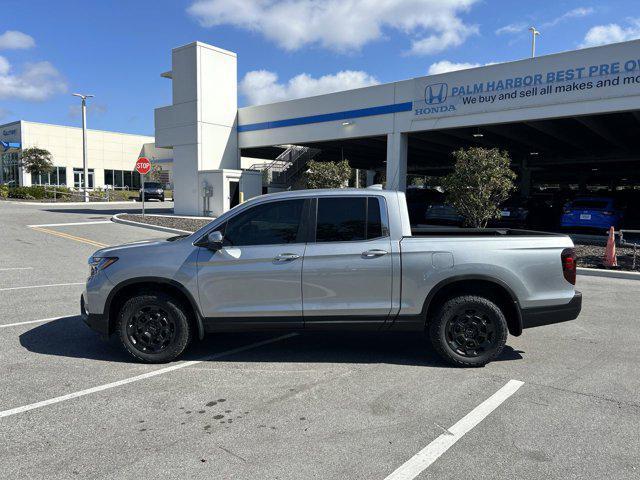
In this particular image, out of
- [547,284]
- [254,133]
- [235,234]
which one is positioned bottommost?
[547,284]

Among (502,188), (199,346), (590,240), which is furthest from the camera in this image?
(590,240)

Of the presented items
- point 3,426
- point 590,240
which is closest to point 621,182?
point 590,240

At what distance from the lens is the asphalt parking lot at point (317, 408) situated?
3.10 m

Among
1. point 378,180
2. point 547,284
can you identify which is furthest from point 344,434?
point 378,180

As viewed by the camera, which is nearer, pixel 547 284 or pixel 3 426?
→ pixel 3 426

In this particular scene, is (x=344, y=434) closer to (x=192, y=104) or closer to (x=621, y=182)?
(x=192, y=104)

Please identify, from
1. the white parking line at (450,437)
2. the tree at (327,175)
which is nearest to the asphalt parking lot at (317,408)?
the white parking line at (450,437)

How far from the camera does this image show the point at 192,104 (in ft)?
81.1

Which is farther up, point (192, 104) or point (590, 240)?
point (192, 104)

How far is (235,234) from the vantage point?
15.8 feet

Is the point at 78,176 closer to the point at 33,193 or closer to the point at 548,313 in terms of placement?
the point at 33,193

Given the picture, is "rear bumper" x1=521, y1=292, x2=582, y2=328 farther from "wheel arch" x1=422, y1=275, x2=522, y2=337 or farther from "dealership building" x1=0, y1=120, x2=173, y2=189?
"dealership building" x1=0, y1=120, x2=173, y2=189

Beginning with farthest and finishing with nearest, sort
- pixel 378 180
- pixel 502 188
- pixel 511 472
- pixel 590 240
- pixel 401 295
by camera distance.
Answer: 1. pixel 378 180
2. pixel 590 240
3. pixel 502 188
4. pixel 401 295
5. pixel 511 472

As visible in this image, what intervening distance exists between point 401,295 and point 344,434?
164 centimetres
